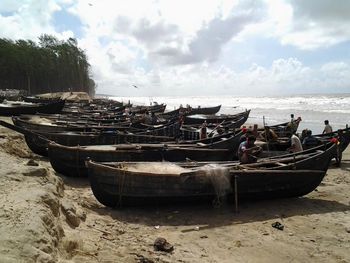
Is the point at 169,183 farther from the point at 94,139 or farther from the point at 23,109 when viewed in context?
the point at 23,109

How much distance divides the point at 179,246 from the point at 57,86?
77.1 meters

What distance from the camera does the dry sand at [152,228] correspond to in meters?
4.94

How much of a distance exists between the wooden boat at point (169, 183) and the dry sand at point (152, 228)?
0.34 meters

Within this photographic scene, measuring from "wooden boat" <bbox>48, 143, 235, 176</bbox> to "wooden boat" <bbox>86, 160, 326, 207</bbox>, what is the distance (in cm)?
222

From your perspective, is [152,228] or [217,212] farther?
[217,212]

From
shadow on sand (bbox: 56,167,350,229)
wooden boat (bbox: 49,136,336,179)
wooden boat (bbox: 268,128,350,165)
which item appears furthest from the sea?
shadow on sand (bbox: 56,167,350,229)

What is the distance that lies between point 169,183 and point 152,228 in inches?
47.3

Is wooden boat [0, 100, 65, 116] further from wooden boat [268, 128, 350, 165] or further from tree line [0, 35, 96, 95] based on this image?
tree line [0, 35, 96, 95]

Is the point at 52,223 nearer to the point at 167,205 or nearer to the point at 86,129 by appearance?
the point at 167,205

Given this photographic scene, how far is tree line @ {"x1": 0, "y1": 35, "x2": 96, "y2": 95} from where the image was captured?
61000mm

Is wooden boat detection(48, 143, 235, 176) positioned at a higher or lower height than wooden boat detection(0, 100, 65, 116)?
lower

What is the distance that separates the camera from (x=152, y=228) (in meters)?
7.85

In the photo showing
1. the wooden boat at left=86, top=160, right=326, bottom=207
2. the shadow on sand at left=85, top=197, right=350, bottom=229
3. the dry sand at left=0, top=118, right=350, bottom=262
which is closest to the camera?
the dry sand at left=0, top=118, right=350, bottom=262

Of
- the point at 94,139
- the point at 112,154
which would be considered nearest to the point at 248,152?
the point at 112,154
